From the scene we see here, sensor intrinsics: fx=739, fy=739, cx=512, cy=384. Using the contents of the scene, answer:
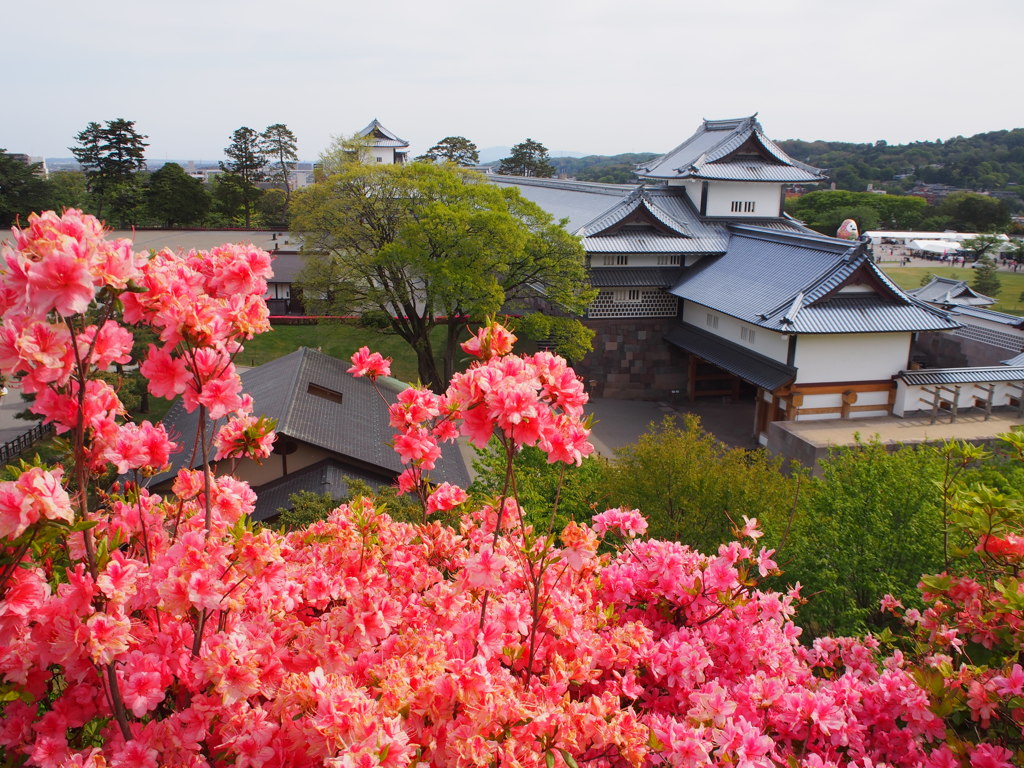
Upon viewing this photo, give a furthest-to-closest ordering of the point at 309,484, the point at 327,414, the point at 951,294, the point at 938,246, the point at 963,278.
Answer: the point at 938,246, the point at 963,278, the point at 951,294, the point at 327,414, the point at 309,484

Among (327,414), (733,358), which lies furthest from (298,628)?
(733,358)

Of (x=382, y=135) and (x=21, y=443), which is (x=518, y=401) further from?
(x=382, y=135)

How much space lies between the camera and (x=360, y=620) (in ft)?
9.70

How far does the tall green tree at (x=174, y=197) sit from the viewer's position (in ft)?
135

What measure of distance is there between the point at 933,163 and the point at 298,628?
123 m

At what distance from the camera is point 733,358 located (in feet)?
62.6

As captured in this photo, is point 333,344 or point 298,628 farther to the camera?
point 333,344

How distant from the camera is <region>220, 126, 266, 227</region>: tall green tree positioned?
154 ft

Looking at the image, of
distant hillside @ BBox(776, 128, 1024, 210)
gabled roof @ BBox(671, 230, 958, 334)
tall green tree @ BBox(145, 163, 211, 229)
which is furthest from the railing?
distant hillside @ BBox(776, 128, 1024, 210)

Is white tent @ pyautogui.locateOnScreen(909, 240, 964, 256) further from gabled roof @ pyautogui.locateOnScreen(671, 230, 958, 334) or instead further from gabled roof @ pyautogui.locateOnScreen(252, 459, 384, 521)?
gabled roof @ pyautogui.locateOnScreen(252, 459, 384, 521)

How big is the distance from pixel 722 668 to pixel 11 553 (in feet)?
10.4

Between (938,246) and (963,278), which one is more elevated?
(938,246)

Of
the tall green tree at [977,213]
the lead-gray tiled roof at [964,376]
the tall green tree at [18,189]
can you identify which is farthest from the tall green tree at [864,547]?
the tall green tree at [977,213]

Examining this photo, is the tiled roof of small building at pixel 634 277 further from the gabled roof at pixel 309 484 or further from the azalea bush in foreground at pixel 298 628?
the azalea bush in foreground at pixel 298 628
